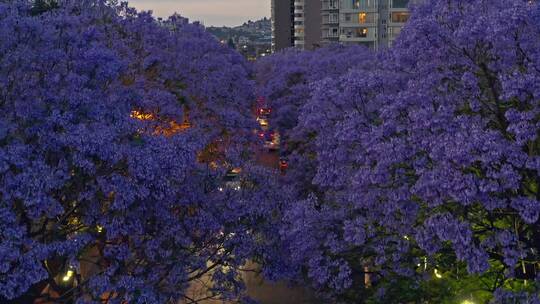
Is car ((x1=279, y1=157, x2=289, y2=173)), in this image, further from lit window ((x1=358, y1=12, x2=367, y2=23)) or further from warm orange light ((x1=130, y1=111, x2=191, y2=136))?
lit window ((x1=358, y1=12, x2=367, y2=23))

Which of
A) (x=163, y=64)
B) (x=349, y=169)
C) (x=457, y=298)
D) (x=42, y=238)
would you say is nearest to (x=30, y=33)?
(x=42, y=238)

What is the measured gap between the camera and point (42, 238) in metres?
13.3

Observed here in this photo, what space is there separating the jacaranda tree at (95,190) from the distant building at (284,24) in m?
128

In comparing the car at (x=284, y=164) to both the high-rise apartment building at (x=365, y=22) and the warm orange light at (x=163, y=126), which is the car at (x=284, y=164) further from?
the high-rise apartment building at (x=365, y=22)

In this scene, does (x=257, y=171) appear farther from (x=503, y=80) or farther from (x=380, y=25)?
(x=380, y=25)

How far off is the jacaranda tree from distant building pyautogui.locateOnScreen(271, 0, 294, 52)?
128 metres

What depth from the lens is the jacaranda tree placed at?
12.4 metres

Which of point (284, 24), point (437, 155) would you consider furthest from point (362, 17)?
point (437, 155)

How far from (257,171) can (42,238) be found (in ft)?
17.1

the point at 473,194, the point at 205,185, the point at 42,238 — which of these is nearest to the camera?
the point at 473,194

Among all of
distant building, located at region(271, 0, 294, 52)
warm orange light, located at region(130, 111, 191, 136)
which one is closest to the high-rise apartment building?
distant building, located at region(271, 0, 294, 52)

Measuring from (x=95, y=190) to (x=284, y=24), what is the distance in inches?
5295

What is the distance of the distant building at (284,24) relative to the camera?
471 ft

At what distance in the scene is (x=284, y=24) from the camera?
474 feet
